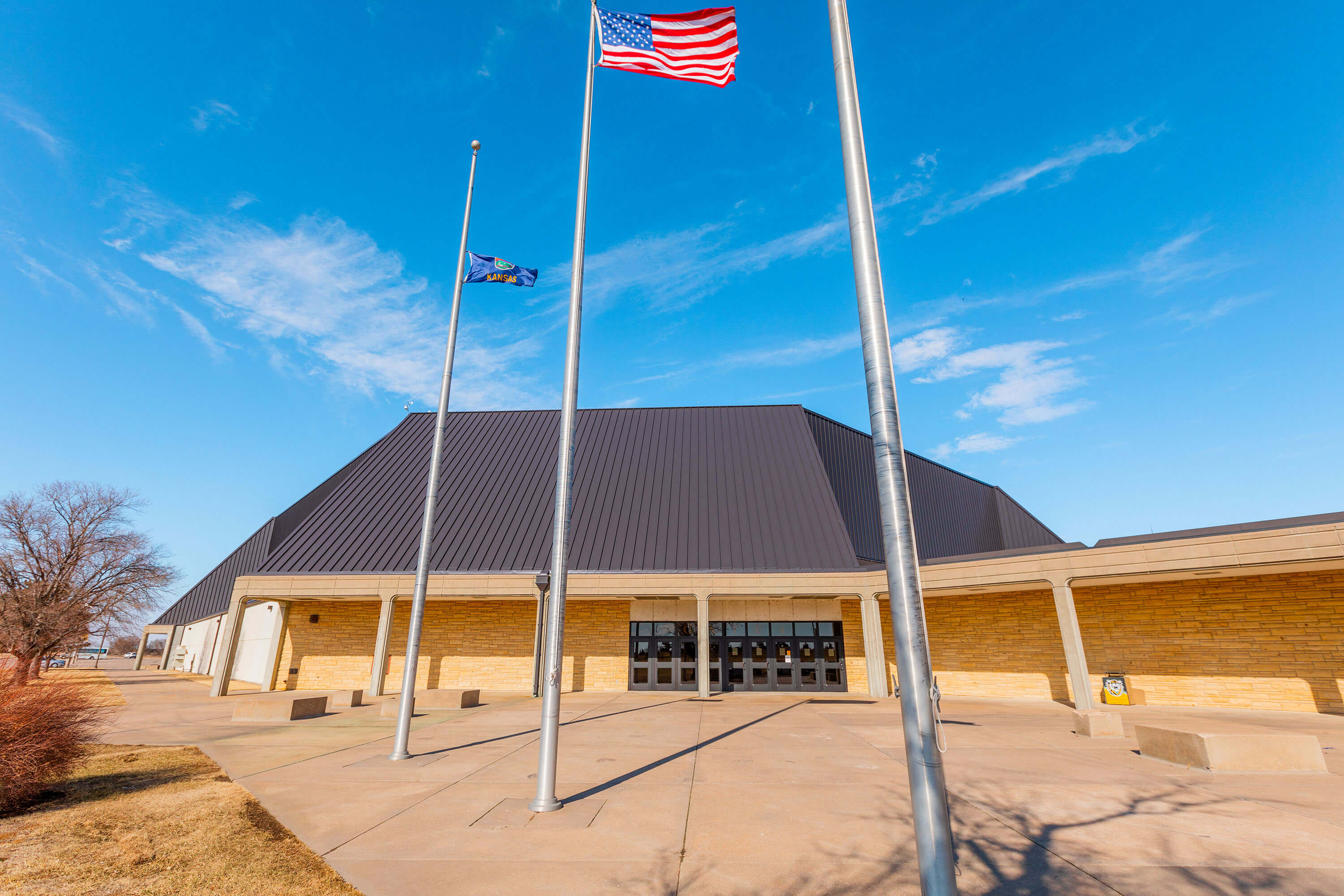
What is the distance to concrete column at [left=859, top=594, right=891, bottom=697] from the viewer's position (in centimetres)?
2111

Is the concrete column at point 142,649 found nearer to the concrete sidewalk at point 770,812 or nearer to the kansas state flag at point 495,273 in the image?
the concrete sidewalk at point 770,812

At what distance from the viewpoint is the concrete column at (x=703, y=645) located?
834 inches

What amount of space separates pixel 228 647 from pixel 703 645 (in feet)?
57.3

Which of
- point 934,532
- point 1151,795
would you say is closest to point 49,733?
point 1151,795

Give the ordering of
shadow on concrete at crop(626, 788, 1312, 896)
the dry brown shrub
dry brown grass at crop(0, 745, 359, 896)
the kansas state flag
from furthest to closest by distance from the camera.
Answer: the kansas state flag, the dry brown shrub, dry brown grass at crop(0, 745, 359, 896), shadow on concrete at crop(626, 788, 1312, 896)

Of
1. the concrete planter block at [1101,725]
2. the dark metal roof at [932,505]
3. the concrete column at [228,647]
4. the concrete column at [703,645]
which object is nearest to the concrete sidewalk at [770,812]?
the concrete planter block at [1101,725]

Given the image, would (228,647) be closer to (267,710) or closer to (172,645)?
(267,710)

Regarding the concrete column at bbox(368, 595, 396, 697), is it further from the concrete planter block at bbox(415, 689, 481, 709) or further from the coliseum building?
Result: the concrete planter block at bbox(415, 689, 481, 709)

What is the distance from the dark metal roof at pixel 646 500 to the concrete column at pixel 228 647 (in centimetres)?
179

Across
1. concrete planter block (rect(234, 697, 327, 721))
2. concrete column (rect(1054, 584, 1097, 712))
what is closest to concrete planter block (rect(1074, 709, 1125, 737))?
concrete column (rect(1054, 584, 1097, 712))

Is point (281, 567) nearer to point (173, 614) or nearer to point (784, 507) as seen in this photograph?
point (784, 507)

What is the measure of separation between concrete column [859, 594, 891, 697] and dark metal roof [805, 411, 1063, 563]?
14.6ft

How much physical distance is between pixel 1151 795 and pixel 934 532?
72.3 ft

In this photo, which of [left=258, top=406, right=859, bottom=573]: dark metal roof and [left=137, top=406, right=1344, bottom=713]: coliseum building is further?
[left=258, top=406, right=859, bottom=573]: dark metal roof
